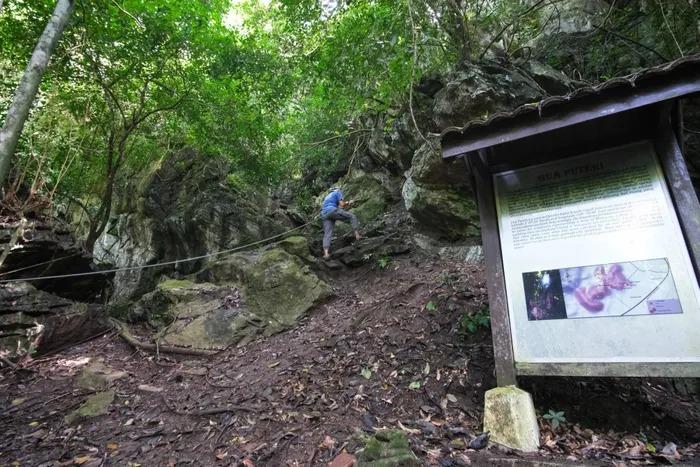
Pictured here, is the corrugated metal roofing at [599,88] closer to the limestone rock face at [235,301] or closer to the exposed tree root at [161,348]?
the limestone rock face at [235,301]

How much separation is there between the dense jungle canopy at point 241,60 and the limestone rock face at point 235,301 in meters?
3.37

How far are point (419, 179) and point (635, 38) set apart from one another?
18.0 feet

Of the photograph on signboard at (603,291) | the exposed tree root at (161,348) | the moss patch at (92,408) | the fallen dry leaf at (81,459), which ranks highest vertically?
the photograph on signboard at (603,291)

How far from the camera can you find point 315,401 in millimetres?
4613

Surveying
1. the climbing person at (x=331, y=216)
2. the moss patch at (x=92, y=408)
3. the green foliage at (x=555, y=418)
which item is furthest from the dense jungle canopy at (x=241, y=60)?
the green foliage at (x=555, y=418)

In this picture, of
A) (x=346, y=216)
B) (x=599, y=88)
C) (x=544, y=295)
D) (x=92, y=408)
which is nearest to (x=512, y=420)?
(x=544, y=295)

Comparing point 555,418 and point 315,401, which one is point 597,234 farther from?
point 315,401

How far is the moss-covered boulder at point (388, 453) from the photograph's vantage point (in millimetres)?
2766

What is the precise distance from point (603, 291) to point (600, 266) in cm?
24

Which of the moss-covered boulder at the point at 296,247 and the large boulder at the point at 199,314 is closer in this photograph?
the large boulder at the point at 199,314

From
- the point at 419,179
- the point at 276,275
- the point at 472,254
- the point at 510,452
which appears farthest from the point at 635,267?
Result: the point at 276,275

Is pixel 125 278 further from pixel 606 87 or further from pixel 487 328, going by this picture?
pixel 606 87

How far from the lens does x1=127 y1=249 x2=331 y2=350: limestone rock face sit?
23.5 feet

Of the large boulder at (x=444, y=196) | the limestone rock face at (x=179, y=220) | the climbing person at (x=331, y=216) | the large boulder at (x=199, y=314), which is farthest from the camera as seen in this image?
the limestone rock face at (x=179, y=220)
